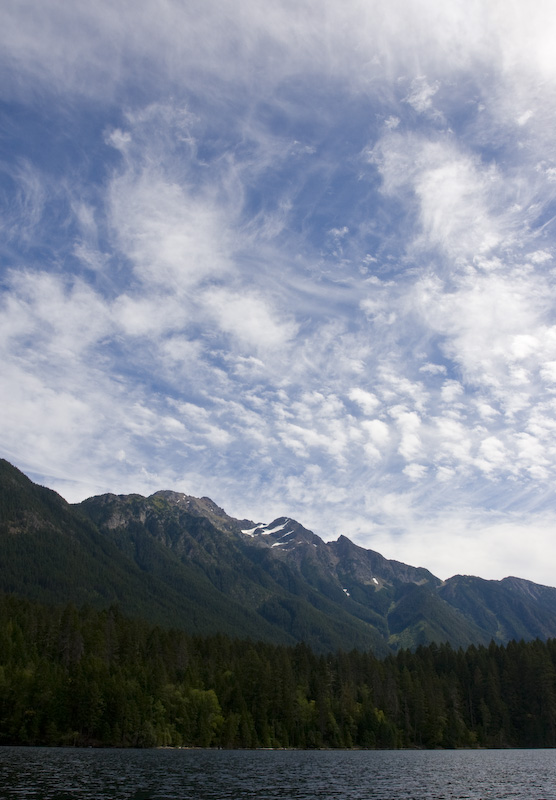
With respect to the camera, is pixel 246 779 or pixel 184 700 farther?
Answer: pixel 184 700

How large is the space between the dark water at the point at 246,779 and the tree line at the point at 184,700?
20011 mm

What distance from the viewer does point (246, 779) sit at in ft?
258

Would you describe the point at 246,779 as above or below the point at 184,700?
below

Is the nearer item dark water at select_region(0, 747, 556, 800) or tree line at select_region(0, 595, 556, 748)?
dark water at select_region(0, 747, 556, 800)

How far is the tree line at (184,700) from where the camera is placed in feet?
431

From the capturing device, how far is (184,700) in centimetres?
14850

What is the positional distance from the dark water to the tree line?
20011 mm

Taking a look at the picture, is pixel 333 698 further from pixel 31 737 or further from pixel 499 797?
pixel 499 797

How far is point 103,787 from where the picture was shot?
6316 centimetres

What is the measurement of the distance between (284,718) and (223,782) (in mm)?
105535

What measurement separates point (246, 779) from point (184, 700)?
76.4 metres

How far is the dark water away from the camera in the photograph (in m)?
61.0

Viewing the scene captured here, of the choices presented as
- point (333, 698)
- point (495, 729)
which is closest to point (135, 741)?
point (333, 698)

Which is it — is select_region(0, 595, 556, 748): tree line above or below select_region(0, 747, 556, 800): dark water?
above
